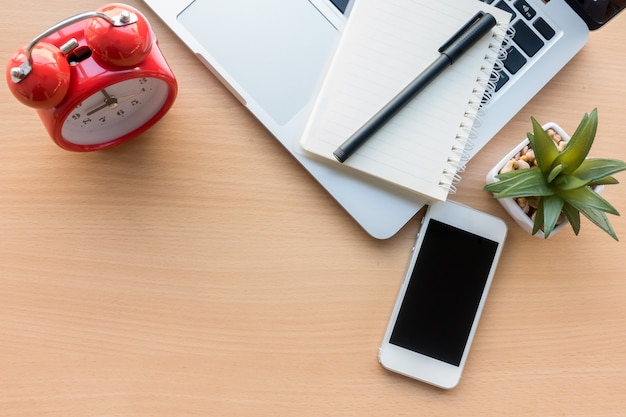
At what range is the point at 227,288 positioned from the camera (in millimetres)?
667

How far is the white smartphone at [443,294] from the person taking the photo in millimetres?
671

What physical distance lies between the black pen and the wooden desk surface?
7 cm

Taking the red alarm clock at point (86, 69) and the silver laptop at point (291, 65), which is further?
the silver laptop at point (291, 65)

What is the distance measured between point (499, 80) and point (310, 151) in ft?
0.77

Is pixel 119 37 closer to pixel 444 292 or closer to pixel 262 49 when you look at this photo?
pixel 262 49

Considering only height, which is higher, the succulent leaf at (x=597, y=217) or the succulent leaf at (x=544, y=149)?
Answer: the succulent leaf at (x=544, y=149)

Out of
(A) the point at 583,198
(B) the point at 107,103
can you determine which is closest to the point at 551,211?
(A) the point at 583,198

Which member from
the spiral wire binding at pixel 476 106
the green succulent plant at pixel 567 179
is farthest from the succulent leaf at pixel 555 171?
the spiral wire binding at pixel 476 106

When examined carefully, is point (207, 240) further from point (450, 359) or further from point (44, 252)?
point (450, 359)

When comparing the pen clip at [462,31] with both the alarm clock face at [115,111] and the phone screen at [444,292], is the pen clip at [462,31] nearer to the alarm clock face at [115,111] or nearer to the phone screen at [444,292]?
the phone screen at [444,292]

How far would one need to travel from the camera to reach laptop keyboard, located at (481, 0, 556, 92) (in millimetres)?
676

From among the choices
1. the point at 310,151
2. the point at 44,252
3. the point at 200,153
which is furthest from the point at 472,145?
the point at 44,252

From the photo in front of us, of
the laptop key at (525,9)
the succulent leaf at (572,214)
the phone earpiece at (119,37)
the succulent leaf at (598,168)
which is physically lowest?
the succulent leaf at (572,214)

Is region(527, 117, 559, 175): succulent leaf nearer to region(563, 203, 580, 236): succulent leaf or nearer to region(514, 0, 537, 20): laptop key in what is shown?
region(563, 203, 580, 236): succulent leaf
